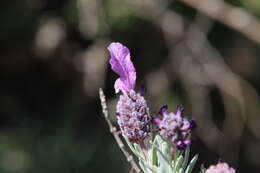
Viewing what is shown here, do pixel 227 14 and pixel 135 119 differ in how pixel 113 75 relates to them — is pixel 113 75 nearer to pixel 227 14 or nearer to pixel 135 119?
pixel 227 14

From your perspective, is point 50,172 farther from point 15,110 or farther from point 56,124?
point 15,110

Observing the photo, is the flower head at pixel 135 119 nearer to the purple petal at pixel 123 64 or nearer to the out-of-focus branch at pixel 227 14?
the purple petal at pixel 123 64

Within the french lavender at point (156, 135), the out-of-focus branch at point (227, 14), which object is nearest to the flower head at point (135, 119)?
the french lavender at point (156, 135)

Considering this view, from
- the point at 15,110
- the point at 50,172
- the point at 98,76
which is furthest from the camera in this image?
the point at 15,110

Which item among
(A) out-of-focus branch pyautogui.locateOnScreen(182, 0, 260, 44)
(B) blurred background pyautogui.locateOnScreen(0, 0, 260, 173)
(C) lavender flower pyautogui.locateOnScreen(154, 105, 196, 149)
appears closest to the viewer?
(C) lavender flower pyautogui.locateOnScreen(154, 105, 196, 149)

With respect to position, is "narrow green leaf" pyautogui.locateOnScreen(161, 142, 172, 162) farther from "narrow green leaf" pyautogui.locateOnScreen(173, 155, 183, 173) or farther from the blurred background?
the blurred background

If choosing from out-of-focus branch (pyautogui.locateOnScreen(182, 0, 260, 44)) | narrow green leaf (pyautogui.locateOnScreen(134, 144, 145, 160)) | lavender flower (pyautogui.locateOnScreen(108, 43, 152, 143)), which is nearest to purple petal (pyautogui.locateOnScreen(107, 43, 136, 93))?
lavender flower (pyautogui.locateOnScreen(108, 43, 152, 143))

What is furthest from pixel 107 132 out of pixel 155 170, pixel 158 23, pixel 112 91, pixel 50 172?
pixel 155 170
